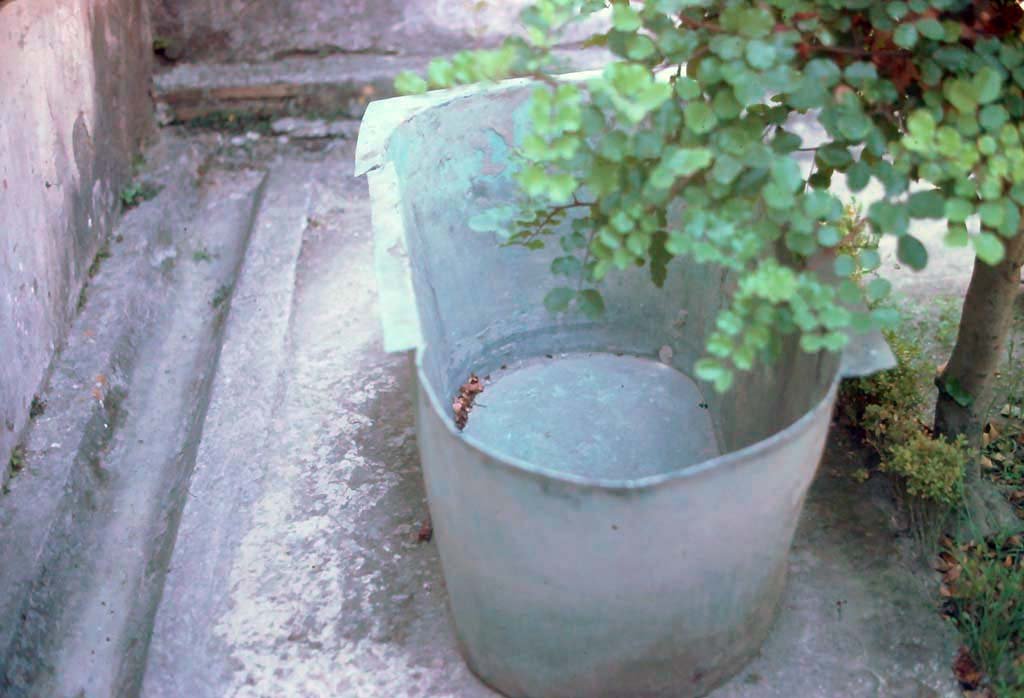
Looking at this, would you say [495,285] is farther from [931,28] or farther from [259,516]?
[931,28]

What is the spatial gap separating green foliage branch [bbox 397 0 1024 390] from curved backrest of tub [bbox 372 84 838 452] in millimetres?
760

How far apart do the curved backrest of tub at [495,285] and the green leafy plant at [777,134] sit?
2.47 feet

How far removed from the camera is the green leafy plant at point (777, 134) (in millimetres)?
1799

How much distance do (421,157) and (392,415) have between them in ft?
2.65

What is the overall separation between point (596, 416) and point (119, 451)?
5.08 feet

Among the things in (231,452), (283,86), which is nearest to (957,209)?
(231,452)

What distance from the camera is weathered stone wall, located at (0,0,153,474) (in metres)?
3.23

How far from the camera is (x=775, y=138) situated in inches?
79.7

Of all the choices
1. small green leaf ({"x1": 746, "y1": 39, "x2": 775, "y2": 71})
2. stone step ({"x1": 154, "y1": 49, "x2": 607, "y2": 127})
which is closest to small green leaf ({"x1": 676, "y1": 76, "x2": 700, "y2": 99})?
small green leaf ({"x1": 746, "y1": 39, "x2": 775, "y2": 71})

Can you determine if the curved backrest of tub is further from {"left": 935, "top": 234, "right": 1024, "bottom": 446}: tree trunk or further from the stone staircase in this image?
{"left": 935, "top": 234, "right": 1024, "bottom": 446}: tree trunk

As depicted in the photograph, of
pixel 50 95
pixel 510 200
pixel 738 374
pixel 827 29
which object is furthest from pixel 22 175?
pixel 827 29

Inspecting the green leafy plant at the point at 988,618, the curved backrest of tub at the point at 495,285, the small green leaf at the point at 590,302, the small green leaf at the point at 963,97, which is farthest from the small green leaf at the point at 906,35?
the green leafy plant at the point at 988,618

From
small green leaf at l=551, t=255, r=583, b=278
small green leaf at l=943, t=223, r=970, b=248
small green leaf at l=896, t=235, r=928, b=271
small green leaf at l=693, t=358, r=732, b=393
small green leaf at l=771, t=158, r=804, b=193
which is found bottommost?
small green leaf at l=551, t=255, r=583, b=278

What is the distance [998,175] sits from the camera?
1.86 metres
